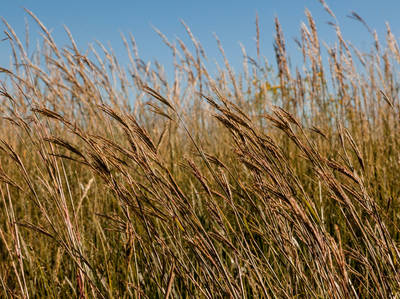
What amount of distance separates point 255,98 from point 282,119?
8.11 ft

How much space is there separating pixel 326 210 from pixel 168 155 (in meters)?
1.35

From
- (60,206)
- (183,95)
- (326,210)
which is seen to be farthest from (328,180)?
(183,95)

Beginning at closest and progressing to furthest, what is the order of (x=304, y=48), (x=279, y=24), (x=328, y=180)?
(x=328, y=180) < (x=279, y=24) < (x=304, y=48)

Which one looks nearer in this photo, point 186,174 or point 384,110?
point 186,174

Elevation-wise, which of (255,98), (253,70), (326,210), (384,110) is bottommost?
(326,210)

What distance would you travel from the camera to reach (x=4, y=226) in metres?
2.14

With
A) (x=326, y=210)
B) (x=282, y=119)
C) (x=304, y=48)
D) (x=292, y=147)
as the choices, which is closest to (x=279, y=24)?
(x=304, y=48)

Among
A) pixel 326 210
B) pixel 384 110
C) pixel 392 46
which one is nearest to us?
pixel 326 210

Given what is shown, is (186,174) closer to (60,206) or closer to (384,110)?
(60,206)

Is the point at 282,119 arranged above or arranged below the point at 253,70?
below

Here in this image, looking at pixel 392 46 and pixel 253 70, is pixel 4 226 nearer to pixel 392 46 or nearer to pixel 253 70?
pixel 253 70

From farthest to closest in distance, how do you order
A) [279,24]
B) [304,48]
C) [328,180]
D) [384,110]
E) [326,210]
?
[384,110] < [304,48] < [279,24] < [326,210] < [328,180]

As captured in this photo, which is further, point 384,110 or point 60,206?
point 384,110

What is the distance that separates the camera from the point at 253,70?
12.4 ft
